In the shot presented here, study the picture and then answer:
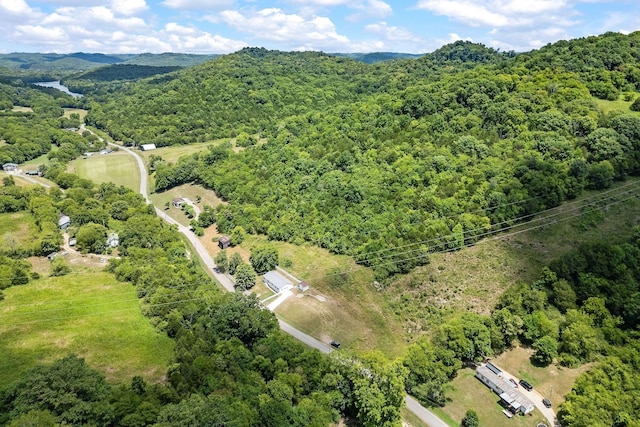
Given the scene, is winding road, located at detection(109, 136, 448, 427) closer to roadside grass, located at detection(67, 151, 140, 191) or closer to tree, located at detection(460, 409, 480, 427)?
tree, located at detection(460, 409, 480, 427)

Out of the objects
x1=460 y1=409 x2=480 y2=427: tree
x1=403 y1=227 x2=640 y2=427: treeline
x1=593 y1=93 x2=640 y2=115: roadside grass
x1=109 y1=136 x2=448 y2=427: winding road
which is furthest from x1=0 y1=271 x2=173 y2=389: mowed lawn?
x1=593 y1=93 x2=640 y2=115: roadside grass

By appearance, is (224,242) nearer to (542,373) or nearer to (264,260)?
(264,260)

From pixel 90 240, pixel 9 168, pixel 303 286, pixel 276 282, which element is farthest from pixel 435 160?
pixel 9 168

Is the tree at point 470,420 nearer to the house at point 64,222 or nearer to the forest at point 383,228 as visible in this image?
the forest at point 383,228

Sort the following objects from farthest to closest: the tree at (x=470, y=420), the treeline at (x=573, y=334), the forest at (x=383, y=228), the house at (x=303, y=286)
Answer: the house at (x=303, y=286) → the treeline at (x=573, y=334) → the tree at (x=470, y=420) → the forest at (x=383, y=228)

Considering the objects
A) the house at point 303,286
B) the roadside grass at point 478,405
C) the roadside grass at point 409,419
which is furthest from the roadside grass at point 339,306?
the roadside grass at point 409,419

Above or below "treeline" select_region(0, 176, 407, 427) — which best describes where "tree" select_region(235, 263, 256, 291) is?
below
